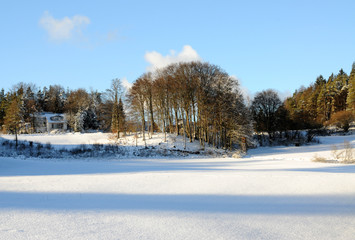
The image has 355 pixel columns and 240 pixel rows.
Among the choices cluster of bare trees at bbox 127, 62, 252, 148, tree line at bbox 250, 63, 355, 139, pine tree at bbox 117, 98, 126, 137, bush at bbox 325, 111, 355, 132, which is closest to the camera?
cluster of bare trees at bbox 127, 62, 252, 148

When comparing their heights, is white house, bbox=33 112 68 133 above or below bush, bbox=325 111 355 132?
above

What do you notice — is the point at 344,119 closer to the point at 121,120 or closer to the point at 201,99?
the point at 201,99

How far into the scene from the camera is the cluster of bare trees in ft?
106

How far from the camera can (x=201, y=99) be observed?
108 ft

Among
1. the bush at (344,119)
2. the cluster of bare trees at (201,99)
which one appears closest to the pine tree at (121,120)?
the cluster of bare trees at (201,99)

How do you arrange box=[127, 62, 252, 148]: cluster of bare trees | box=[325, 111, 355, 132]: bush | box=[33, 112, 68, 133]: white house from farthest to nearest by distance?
box=[33, 112, 68, 133]: white house → box=[325, 111, 355, 132]: bush → box=[127, 62, 252, 148]: cluster of bare trees

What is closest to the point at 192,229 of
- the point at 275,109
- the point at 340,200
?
the point at 340,200

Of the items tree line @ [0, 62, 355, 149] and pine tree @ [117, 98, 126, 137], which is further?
pine tree @ [117, 98, 126, 137]

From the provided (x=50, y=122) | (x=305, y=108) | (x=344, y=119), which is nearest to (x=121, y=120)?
(x=50, y=122)

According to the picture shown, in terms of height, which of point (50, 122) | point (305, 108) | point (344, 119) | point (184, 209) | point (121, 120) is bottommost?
point (184, 209)

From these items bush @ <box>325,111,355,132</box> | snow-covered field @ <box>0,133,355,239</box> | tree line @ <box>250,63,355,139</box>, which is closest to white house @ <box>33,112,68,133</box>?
tree line @ <box>250,63,355,139</box>

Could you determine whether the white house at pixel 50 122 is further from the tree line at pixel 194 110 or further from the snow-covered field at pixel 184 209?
the snow-covered field at pixel 184 209

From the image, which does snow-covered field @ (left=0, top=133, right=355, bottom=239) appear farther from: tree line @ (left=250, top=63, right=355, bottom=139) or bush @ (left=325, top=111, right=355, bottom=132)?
bush @ (left=325, top=111, right=355, bottom=132)

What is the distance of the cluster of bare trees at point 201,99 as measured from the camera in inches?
1276
